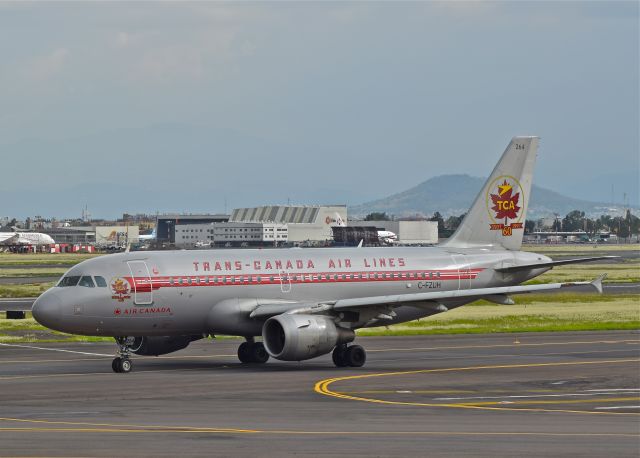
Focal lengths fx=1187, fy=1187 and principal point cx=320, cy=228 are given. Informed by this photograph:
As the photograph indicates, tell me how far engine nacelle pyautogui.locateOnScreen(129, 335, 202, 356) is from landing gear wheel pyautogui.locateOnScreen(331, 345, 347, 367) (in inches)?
217

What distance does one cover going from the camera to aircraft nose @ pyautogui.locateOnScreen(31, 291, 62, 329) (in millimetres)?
41375

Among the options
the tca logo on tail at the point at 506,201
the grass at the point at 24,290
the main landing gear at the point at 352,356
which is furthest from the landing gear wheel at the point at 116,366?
the grass at the point at 24,290

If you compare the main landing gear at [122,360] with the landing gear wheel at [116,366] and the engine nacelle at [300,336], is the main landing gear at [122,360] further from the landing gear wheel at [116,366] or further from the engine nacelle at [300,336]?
the engine nacelle at [300,336]

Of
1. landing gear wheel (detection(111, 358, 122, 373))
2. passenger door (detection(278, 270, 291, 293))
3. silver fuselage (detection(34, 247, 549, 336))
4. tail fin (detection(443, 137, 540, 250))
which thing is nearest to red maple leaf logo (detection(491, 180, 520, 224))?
tail fin (detection(443, 137, 540, 250))

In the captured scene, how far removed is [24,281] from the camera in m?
117

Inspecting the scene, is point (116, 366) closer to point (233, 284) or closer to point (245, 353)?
point (233, 284)

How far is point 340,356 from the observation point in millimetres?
43969

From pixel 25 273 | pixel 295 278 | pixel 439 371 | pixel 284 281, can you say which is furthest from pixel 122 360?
pixel 25 273

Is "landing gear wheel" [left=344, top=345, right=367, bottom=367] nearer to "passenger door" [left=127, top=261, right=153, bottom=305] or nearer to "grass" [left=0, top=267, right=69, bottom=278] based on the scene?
"passenger door" [left=127, top=261, right=153, bottom=305]

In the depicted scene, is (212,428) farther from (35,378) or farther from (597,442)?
(35,378)

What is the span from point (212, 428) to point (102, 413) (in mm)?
4325

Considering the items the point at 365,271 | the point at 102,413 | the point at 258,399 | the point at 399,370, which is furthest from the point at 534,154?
the point at 102,413

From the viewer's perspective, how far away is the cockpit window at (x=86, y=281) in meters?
42.3

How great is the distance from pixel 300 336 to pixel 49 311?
28.8 feet
